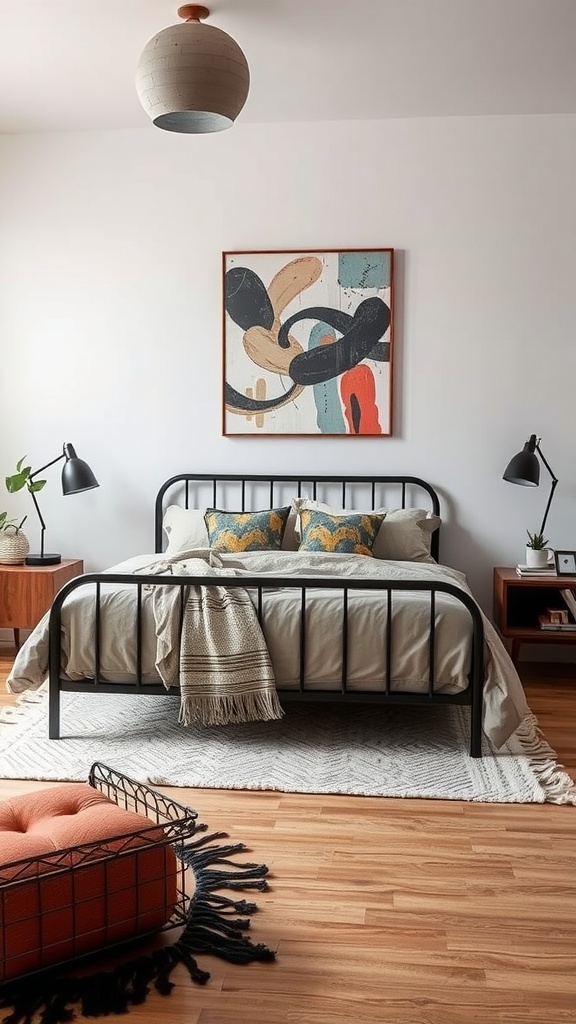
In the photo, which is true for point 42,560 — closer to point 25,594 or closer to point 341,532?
point 25,594

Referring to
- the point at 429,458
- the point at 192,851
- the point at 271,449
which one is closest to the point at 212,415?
the point at 271,449

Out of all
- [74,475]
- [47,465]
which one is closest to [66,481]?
[74,475]

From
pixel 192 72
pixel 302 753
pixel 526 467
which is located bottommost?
pixel 302 753

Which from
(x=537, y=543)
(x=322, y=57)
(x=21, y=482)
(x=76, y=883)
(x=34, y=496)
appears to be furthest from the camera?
(x=34, y=496)

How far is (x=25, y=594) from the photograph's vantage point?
4.91 m

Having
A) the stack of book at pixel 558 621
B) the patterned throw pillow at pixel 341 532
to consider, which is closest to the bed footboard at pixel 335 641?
the patterned throw pillow at pixel 341 532

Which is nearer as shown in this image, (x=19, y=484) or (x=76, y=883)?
(x=76, y=883)

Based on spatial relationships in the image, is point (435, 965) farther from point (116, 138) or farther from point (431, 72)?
point (116, 138)

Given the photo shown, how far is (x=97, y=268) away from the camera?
5312 mm

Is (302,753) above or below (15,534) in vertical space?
below

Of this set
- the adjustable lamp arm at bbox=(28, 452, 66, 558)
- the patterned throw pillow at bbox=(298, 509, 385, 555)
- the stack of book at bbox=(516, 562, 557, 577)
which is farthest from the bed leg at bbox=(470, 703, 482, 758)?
the adjustable lamp arm at bbox=(28, 452, 66, 558)

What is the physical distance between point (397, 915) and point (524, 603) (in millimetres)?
2885

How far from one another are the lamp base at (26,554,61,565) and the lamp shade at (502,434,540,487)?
2250mm

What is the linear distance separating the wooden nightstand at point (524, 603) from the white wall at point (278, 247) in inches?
8.0
